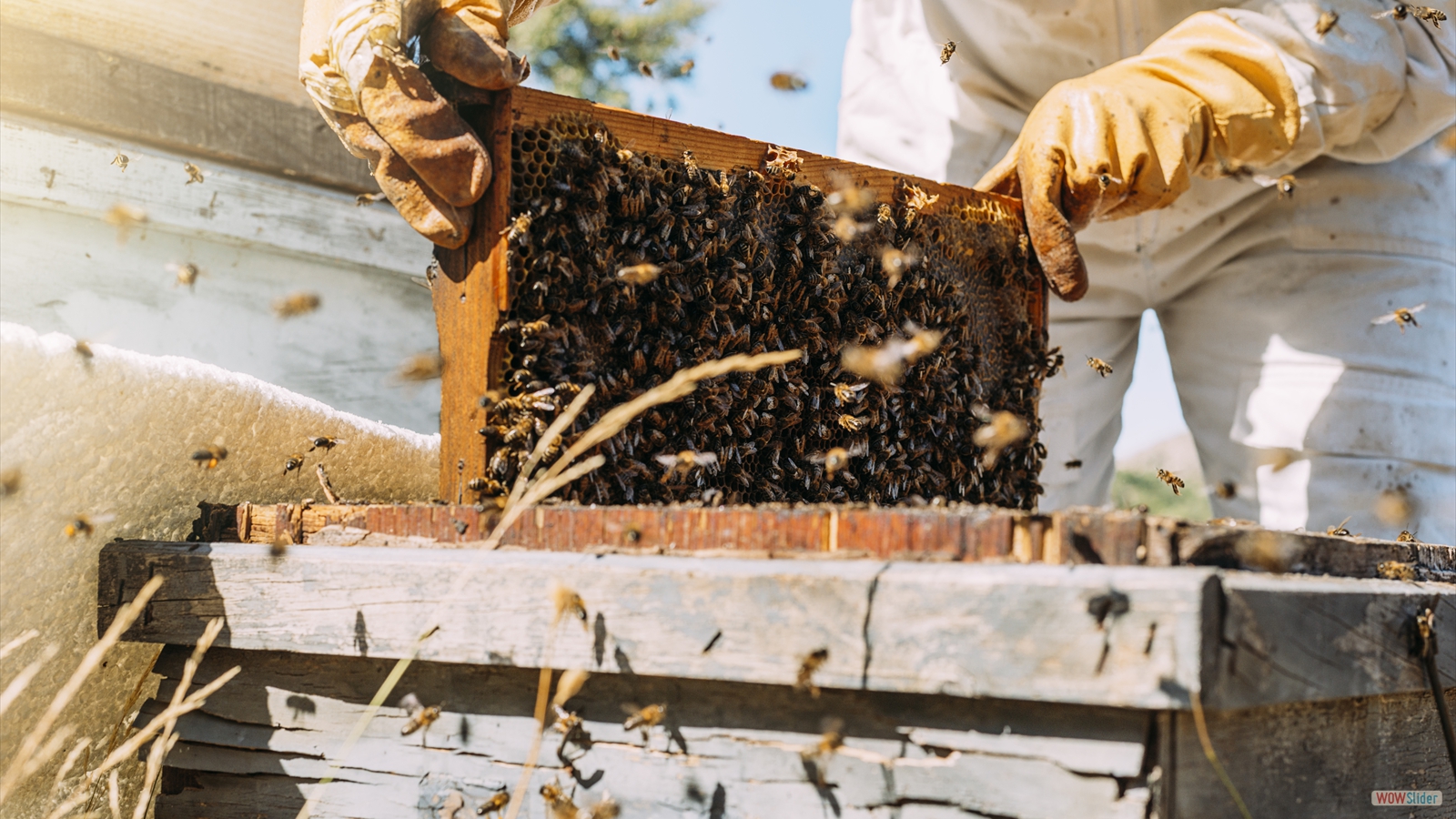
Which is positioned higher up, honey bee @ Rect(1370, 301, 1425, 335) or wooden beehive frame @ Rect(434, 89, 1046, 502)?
honey bee @ Rect(1370, 301, 1425, 335)

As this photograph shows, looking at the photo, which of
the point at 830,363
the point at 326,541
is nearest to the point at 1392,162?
the point at 830,363

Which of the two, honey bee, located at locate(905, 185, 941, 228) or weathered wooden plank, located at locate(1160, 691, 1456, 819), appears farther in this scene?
honey bee, located at locate(905, 185, 941, 228)

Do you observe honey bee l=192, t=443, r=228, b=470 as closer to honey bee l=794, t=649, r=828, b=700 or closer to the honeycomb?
the honeycomb

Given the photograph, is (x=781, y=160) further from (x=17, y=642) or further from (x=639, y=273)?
(x=17, y=642)

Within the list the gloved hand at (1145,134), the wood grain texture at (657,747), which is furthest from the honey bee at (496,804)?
the gloved hand at (1145,134)

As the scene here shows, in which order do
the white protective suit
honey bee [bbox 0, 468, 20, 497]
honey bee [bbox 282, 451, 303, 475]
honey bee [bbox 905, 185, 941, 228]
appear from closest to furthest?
honey bee [bbox 0, 468, 20, 497], honey bee [bbox 282, 451, 303, 475], honey bee [bbox 905, 185, 941, 228], the white protective suit

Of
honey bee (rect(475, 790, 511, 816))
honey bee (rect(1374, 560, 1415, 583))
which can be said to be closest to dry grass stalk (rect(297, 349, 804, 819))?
honey bee (rect(475, 790, 511, 816))

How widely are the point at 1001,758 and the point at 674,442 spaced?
46.2 inches

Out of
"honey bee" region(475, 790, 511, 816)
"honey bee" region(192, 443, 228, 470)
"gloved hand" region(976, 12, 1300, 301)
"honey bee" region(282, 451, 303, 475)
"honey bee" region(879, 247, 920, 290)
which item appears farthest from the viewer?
"gloved hand" region(976, 12, 1300, 301)

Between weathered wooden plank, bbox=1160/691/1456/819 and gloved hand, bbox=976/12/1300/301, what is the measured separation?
65.8 inches

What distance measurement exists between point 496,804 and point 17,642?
890 mm

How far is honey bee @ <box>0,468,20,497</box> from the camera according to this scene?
1949mm

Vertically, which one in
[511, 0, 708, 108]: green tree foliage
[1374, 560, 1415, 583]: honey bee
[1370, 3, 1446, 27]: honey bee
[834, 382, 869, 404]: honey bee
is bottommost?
[1374, 560, 1415, 583]: honey bee

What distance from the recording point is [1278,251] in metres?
3.86
